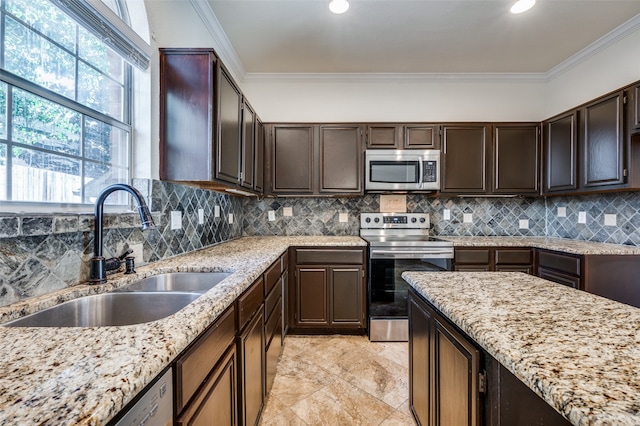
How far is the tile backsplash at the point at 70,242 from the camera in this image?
86cm

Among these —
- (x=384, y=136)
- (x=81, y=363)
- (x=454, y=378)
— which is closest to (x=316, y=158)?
(x=384, y=136)

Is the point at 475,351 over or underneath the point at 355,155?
underneath

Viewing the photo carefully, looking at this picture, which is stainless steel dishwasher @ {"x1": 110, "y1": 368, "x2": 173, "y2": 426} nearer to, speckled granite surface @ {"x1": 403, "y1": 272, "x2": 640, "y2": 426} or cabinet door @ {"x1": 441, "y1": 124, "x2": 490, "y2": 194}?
speckled granite surface @ {"x1": 403, "y1": 272, "x2": 640, "y2": 426}

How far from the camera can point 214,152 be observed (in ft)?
5.18

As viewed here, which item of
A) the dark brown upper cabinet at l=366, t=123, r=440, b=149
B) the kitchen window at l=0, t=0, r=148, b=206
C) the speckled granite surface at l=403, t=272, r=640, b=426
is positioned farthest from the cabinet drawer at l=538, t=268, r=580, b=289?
the kitchen window at l=0, t=0, r=148, b=206

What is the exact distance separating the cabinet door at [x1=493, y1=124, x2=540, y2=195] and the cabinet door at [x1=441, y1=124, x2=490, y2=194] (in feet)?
0.41

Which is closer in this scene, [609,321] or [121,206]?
[609,321]

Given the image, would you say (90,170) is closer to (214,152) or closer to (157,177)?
(157,177)

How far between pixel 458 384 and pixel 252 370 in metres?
0.92

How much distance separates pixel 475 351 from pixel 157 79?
199cm

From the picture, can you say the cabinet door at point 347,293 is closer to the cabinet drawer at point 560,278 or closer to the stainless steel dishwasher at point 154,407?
the cabinet drawer at point 560,278

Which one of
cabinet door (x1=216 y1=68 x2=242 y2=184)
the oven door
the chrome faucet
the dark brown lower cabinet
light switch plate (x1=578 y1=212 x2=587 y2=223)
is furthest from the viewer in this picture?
light switch plate (x1=578 y1=212 x2=587 y2=223)

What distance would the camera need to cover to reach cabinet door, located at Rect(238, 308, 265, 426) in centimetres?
117

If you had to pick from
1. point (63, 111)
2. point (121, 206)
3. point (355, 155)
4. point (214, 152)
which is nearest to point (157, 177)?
point (121, 206)
